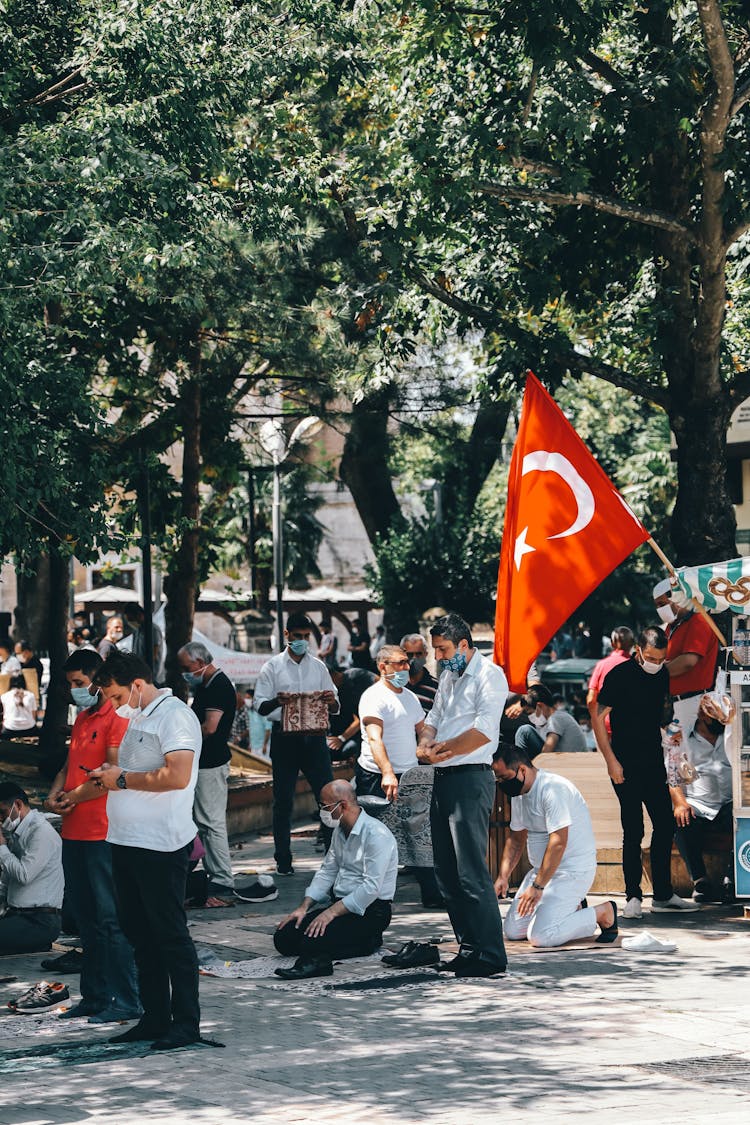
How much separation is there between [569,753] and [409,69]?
243 inches

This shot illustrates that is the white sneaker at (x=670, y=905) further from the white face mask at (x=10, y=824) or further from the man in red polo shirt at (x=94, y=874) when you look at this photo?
the white face mask at (x=10, y=824)

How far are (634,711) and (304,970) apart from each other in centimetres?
302

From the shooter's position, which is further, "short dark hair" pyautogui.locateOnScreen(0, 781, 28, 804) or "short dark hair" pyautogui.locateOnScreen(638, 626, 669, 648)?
"short dark hair" pyautogui.locateOnScreen(638, 626, 669, 648)

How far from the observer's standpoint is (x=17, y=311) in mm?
12000

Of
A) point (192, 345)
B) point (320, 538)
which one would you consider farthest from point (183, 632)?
point (320, 538)

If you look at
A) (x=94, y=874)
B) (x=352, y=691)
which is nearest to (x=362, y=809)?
(x=94, y=874)

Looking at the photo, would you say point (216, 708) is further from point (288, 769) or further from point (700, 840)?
point (700, 840)

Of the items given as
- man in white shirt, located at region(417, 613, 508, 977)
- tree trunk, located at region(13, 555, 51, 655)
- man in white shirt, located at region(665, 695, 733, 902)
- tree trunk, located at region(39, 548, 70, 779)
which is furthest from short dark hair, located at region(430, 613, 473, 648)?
tree trunk, located at region(13, 555, 51, 655)

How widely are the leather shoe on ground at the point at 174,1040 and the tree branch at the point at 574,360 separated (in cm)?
854

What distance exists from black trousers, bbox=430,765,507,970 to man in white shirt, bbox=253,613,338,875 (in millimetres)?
3811

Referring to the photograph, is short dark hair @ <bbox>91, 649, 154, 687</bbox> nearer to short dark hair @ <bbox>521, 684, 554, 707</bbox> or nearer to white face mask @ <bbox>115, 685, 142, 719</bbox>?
white face mask @ <bbox>115, 685, 142, 719</bbox>

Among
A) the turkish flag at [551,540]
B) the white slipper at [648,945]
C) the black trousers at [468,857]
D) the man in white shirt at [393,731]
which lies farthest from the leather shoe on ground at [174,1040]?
the turkish flag at [551,540]

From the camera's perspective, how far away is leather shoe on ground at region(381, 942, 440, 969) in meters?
9.20

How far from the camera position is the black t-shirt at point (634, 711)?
35.8 ft
